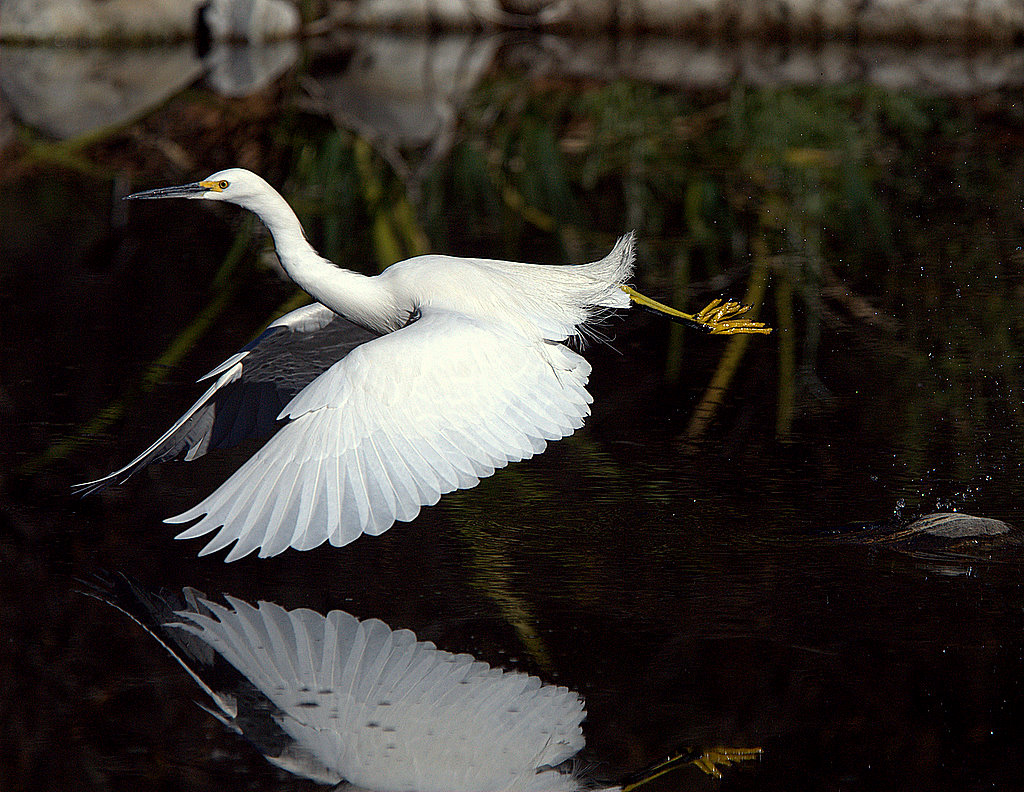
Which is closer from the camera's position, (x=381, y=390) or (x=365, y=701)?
(x=365, y=701)

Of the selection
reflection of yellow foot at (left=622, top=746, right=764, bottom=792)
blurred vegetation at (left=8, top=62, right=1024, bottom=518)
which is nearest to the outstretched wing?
reflection of yellow foot at (left=622, top=746, right=764, bottom=792)

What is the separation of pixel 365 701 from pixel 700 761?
633mm

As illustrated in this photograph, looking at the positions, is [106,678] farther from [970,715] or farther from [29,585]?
[970,715]

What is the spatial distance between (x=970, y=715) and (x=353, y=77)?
8470 millimetres

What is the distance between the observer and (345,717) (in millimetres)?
2465

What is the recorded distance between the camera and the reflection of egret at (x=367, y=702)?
7.56 feet

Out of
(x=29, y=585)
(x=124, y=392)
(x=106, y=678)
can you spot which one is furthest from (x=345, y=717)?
(x=124, y=392)

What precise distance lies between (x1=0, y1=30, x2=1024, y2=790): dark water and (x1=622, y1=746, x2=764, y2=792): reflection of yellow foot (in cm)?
3

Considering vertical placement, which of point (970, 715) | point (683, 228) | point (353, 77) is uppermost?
point (353, 77)

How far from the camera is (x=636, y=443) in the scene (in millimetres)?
3918

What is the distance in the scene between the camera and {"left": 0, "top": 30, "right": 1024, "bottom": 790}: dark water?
2.46m

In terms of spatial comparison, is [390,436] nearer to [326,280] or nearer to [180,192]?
[326,280]

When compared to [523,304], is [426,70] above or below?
above

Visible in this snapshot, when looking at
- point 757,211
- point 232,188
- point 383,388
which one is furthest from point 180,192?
point 757,211
